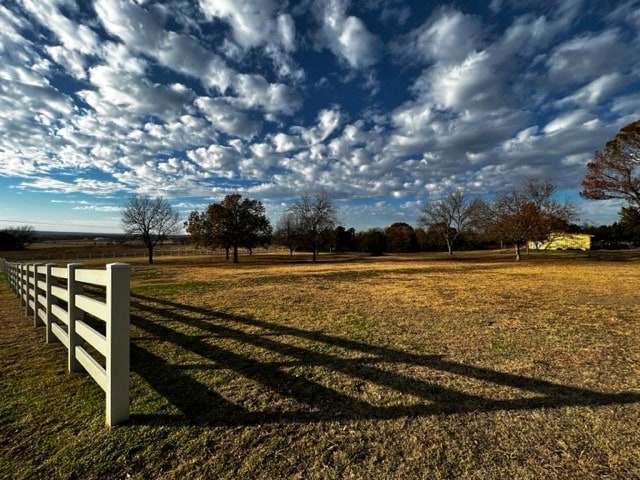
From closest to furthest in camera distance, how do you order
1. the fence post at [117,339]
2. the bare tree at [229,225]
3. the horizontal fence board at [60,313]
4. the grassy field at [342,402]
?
1. the grassy field at [342,402]
2. the fence post at [117,339]
3. the horizontal fence board at [60,313]
4. the bare tree at [229,225]

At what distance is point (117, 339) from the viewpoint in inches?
99.1

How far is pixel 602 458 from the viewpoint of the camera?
7.09 ft

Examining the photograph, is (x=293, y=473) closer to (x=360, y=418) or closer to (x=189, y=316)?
(x=360, y=418)

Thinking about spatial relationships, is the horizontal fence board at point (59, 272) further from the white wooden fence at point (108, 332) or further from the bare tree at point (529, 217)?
the bare tree at point (529, 217)

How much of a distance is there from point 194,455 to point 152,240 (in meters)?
38.5

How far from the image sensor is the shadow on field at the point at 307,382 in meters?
2.82

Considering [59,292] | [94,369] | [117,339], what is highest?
[59,292]

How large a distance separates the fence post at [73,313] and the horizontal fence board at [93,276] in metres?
0.11

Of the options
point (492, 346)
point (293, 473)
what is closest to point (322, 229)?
point (492, 346)

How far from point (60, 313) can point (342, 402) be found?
3.90 meters

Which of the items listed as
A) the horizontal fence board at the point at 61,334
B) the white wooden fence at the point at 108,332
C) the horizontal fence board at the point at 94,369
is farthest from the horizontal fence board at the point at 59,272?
the horizontal fence board at the point at 94,369

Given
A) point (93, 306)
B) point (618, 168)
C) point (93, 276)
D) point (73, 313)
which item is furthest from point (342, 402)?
point (618, 168)

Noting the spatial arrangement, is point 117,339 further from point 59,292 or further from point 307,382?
point 59,292

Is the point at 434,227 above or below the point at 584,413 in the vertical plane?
above
